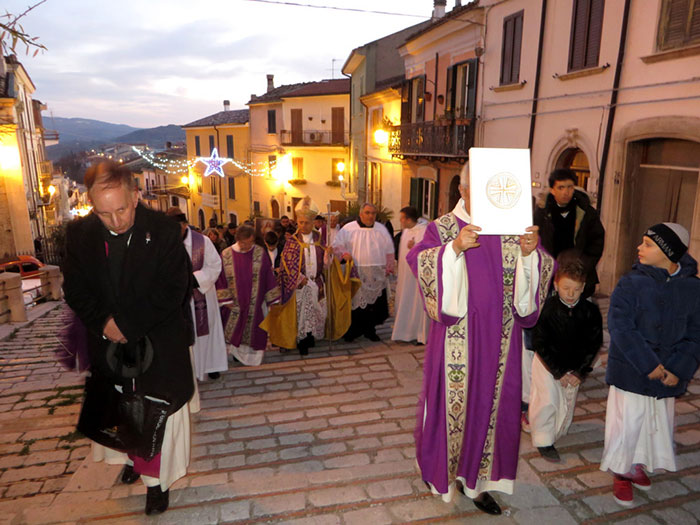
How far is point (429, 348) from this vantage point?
3.17 m

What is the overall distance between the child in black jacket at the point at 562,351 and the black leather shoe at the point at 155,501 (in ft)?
8.63

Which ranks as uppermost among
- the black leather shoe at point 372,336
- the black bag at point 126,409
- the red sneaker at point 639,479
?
the black bag at point 126,409

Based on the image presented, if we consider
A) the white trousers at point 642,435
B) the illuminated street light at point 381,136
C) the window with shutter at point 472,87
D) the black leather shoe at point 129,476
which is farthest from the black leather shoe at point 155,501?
the illuminated street light at point 381,136

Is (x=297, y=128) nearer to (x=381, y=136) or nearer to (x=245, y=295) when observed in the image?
(x=381, y=136)

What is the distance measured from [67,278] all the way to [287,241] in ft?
12.8

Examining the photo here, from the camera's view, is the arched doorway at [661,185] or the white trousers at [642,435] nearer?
the white trousers at [642,435]

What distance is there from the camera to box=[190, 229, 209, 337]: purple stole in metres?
5.07

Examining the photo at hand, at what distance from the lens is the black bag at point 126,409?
2.95 m

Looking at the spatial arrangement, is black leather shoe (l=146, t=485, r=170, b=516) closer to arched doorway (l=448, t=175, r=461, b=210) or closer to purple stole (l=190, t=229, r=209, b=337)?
purple stole (l=190, t=229, r=209, b=337)

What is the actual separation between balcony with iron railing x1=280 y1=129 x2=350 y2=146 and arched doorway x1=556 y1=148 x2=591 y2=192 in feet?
62.5

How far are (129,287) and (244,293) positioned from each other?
336cm

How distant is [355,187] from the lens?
27.4 meters

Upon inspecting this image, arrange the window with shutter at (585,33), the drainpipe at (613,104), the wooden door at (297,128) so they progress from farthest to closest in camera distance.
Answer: the wooden door at (297,128) < the window with shutter at (585,33) < the drainpipe at (613,104)

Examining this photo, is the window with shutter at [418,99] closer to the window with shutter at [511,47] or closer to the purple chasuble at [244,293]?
the window with shutter at [511,47]
